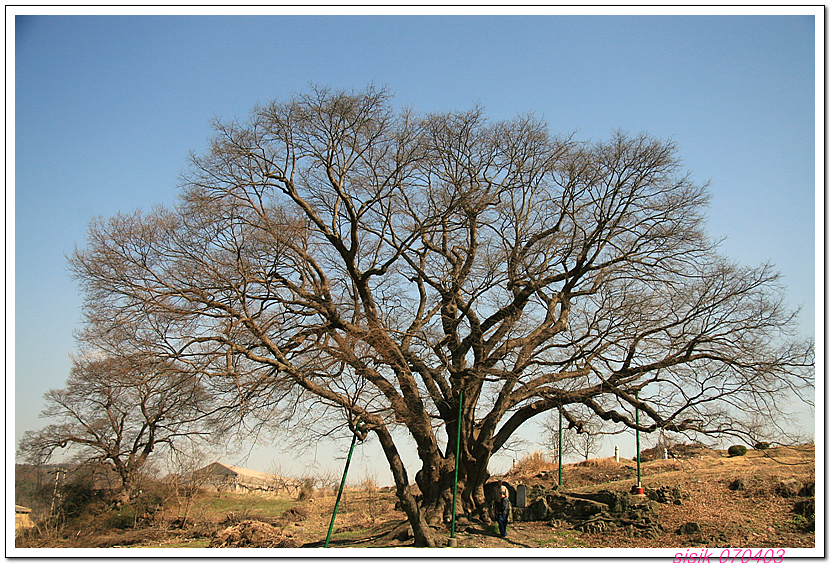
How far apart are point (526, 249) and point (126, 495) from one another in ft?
44.8

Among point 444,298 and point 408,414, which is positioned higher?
point 444,298

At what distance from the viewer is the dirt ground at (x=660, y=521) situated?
13547 mm

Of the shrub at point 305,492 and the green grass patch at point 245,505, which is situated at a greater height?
the shrub at point 305,492

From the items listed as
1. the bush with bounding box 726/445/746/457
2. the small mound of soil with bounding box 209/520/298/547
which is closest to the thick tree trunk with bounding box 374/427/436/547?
the small mound of soil with bounding box 209/520/298/547

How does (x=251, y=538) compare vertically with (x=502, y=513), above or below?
below

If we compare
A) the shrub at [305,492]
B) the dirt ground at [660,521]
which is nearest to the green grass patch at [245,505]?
the shrub at [305,492]

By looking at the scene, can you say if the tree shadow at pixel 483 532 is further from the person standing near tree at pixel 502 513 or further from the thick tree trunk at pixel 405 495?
the thick tree trunk at pixel 405 495

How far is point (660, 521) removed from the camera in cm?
1486

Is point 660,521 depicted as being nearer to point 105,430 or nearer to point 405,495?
point 405,495

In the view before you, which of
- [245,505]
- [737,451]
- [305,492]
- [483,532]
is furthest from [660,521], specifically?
[305,492]

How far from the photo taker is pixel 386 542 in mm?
14273

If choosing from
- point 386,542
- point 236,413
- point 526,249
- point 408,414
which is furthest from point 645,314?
point 236,413

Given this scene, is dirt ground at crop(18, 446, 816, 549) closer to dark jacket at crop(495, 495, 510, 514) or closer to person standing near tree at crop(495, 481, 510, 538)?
person standing near tree at crop(495, 481, 510, 538)
